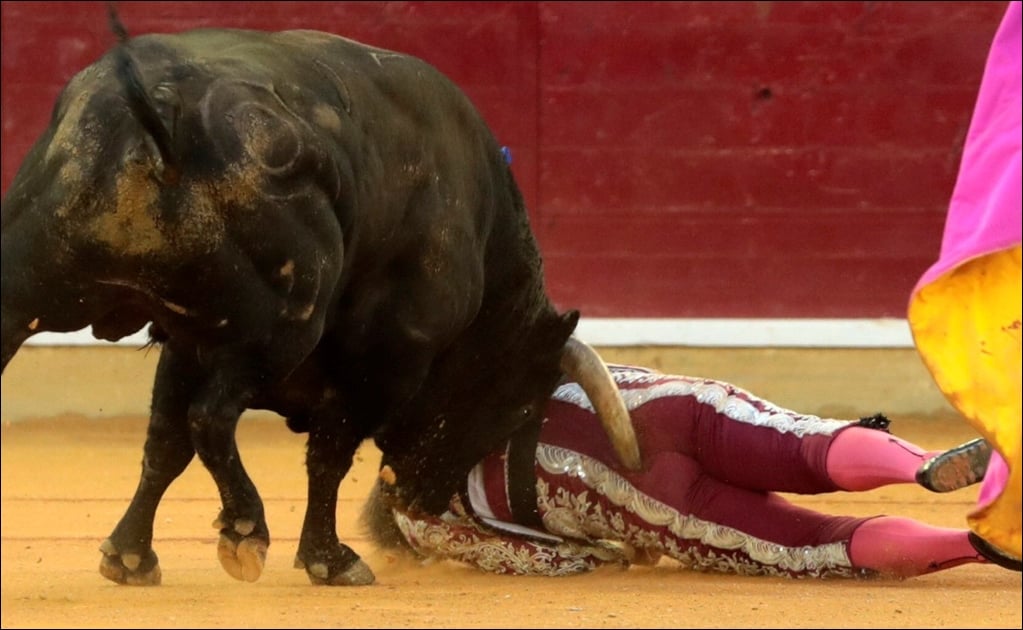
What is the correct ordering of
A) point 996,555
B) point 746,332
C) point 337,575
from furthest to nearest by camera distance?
point 746,332, point 337,575, point 996,555

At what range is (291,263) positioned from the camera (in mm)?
3359

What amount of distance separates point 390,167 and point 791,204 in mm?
4044

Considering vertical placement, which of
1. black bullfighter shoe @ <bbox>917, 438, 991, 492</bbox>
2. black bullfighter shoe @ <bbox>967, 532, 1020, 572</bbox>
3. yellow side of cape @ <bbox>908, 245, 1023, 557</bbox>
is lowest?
black bullfighter shoe @ <bbox>967, 532, 1020, 572</bbox>

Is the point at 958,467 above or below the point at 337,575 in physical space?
above

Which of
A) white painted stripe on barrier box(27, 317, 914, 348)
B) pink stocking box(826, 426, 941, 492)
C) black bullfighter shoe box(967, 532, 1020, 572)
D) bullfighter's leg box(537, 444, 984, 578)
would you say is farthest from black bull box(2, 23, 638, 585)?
white painted stripe on barrier box(27, 317, 914, 348)

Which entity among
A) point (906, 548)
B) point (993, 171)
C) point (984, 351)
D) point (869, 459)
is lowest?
point (906, 548)

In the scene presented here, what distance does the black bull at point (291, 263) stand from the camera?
124 inches

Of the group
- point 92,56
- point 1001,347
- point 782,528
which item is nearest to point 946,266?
point 1001,347

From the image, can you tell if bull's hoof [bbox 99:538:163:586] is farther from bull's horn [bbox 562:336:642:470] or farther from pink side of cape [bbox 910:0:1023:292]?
pink side of cape [bbox 910:0:1023:292]

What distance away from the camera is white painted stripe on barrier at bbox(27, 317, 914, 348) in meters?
7.53

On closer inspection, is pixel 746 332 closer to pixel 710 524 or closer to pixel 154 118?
pixel 710 524

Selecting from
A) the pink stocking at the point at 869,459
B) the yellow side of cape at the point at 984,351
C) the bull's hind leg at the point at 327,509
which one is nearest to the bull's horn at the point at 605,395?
the pink stocking at the point at 869,459

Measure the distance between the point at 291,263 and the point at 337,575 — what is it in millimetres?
796

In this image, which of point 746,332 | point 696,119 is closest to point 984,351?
point 746,332
